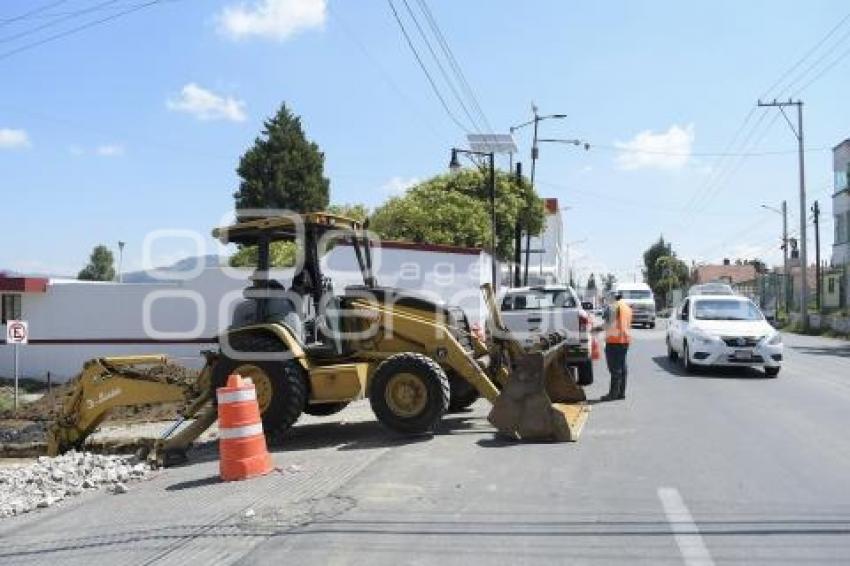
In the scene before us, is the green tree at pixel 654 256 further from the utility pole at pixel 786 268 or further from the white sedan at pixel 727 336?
the white sedan at pixel 727 336

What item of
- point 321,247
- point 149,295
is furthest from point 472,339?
point 149,295

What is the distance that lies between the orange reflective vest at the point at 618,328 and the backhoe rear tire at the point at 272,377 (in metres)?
5.54

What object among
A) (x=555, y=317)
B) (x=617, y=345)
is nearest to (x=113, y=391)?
(x=617, y=345)

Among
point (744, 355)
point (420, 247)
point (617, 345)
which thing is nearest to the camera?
point (617, 345)

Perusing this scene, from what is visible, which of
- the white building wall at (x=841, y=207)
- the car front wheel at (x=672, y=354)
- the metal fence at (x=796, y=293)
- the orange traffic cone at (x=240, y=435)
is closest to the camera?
the orange traffic cone at (x=240, y=435)

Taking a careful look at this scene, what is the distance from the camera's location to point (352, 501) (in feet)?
23.9

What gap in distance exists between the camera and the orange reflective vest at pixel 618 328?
14.2 meters

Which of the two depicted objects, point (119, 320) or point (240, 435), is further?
point (119, 320)

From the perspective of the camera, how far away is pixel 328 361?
11008 millimetres

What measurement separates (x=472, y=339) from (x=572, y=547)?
6039 mm

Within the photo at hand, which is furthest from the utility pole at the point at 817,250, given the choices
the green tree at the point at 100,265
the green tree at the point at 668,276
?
the green tree at the point at 100,265

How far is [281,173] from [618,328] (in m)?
49.0

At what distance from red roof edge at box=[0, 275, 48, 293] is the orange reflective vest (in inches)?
699

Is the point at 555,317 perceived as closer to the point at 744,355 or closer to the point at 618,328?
the point at 618,328
